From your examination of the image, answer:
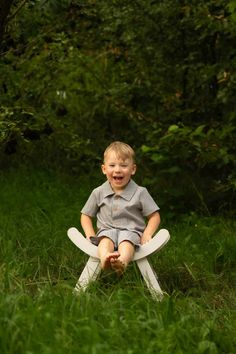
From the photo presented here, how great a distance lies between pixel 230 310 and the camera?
4621 millimetres

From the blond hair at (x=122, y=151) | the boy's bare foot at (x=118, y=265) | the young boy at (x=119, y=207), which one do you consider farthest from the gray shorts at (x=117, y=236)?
the blond hair at (x=122, y=151)

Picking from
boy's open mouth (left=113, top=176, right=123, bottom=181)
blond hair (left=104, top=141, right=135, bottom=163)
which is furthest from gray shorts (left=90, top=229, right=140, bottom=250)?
blond hair (left=104, top=141, right=135, bottom=163)

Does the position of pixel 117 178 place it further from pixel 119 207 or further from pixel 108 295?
pixel 108 295

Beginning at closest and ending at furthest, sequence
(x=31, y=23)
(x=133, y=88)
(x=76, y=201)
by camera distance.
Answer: (x=31, y=23) → (x=76, y=201) → (x=133, y=88)

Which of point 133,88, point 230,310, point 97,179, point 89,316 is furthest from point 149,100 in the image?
point 89,316

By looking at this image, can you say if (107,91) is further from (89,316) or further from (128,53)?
(89,316)

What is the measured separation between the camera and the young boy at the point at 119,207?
4.90 meters

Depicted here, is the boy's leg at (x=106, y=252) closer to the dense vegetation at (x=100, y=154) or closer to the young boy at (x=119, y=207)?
the young boy at (x=119, y=207)

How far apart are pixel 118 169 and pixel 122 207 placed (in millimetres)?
230

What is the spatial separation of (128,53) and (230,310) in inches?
189

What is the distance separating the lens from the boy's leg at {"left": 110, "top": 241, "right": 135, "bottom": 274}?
461cm

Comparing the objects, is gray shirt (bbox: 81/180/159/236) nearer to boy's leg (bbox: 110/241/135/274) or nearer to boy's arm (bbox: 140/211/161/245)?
boy's arm (bbox: 140/211/161/245)

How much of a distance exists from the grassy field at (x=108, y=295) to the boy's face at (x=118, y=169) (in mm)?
532

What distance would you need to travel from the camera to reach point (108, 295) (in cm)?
443
